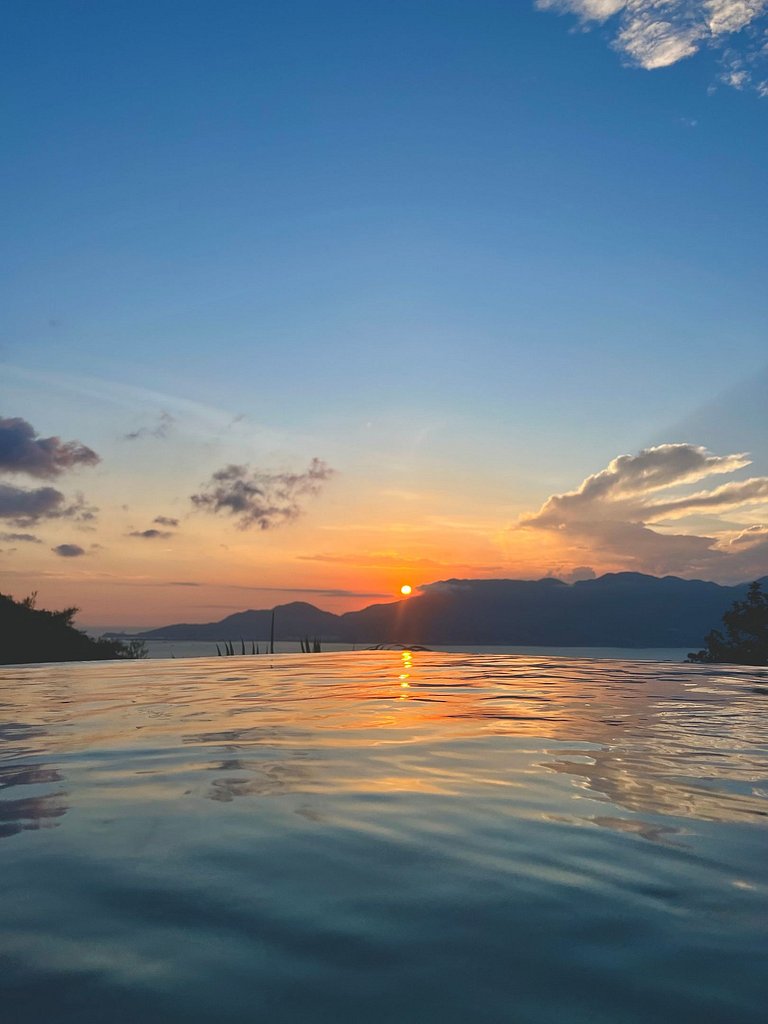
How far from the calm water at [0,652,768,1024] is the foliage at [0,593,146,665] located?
100 feet

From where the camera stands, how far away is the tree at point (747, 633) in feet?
105

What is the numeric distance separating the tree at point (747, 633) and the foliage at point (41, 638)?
2769 cm

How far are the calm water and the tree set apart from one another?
1091 inches

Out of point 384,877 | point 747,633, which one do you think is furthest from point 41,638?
point 384,877

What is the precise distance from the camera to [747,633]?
3312cm

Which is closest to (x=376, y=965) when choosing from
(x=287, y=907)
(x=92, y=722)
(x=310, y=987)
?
(x=310, y=987)

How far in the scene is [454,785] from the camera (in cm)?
513

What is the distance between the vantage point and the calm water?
90.0 inches

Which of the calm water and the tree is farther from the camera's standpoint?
the tree

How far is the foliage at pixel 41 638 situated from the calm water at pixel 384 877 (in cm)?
3052

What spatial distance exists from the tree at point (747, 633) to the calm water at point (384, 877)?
2772 cm

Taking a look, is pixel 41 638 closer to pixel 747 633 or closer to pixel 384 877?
pixel 747 633

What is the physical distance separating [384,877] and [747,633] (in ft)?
112

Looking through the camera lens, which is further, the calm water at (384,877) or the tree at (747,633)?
the tree at (747,633)
